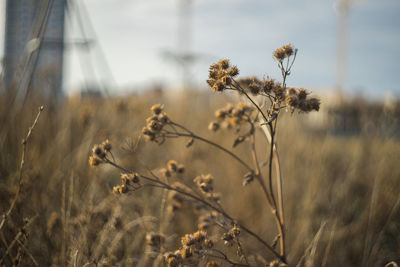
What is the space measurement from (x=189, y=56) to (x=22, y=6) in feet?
27.9

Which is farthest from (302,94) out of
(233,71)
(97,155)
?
(97,155)

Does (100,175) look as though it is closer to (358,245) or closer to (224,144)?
(224,144)

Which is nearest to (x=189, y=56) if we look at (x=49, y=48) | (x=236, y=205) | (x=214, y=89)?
(x=49, y=48)

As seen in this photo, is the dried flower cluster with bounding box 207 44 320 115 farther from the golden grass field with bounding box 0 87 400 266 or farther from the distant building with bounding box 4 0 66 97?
the distant building with bounding box 4 0 66 97

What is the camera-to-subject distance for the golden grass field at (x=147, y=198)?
126 cm

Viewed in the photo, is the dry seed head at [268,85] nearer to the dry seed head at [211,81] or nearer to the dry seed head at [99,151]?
the dry seed head at [211,81]

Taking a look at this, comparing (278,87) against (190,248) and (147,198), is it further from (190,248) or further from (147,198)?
(147,198)

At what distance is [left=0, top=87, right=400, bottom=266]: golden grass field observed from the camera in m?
1.26

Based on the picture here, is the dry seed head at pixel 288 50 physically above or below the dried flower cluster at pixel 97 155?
above

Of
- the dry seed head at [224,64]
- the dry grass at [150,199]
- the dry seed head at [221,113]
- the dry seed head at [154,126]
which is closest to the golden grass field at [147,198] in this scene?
the dry grass at [150,199]

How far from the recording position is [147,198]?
181 cm

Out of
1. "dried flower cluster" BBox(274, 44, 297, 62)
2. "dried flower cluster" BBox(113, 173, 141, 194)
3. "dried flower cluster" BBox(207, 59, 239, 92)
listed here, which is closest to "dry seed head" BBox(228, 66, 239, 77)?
"dried flower cluster" BBox(207, 59, 239, 92)

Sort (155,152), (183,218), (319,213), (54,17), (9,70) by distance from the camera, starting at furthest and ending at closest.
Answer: (155,152), (54,17), (9,70), (319,213), (183,218)

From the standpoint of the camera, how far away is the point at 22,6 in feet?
7.82
